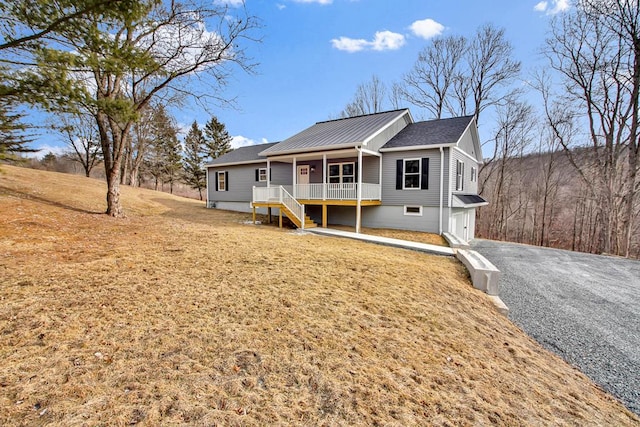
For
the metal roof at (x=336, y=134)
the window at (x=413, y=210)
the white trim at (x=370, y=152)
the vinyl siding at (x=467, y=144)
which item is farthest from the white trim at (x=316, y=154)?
the vinyl siding at (x=467, y=144)

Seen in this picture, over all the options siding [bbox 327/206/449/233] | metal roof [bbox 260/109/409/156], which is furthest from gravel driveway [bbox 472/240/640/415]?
metal roof [bbox 260/109/409/156]

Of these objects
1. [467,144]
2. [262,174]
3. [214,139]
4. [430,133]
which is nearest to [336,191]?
[430,133]

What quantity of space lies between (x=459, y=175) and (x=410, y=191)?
8.74ft

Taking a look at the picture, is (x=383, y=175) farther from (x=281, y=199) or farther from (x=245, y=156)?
(x=245, y=156)

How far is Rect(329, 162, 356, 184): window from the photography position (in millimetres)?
14676

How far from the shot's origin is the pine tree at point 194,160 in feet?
115

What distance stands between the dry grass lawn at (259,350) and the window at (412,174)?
312 inches

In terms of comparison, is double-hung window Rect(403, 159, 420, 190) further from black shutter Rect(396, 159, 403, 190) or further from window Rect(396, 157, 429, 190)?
black shutter Rect(396, 159, 403, 190)

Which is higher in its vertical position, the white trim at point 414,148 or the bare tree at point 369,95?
the bare tree at point 369,95

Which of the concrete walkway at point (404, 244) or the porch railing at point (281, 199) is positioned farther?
the porch railing at point (281, 199)

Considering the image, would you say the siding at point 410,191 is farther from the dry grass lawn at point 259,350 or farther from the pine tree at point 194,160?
the pine tree at point 194,160

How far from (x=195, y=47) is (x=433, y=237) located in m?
11.6

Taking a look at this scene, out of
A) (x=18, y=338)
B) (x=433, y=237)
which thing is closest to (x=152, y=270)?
(x=18, y=338)

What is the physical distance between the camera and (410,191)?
13398mm
